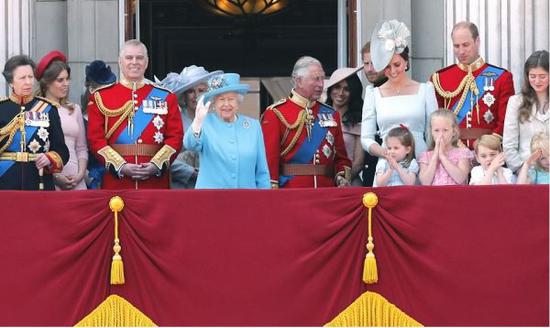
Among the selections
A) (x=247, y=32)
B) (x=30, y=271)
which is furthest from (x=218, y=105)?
(x=247, y=32)

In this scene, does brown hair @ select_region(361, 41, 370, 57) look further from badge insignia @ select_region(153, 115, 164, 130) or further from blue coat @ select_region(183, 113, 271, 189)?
badge insignia @ select_region(153, 115, 164, 130)

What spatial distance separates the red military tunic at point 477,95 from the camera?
12.2 m

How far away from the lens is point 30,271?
1093 centimetres

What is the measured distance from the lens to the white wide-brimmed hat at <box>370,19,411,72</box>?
39.8ft

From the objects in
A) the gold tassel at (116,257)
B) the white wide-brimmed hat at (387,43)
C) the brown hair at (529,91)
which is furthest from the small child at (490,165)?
the gold tassel at (116,257)

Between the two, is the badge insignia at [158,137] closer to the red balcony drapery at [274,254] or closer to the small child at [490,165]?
the red balcony drapery at [274,254]

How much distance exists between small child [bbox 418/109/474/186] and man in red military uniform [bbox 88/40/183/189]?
164 centimetres

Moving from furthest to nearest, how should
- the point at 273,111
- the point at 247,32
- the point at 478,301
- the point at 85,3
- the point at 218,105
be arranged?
the point at 247,32
the point at 85,3
the point at 273,111
the point at 218,105
the point at 478,301

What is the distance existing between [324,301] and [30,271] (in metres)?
1.77

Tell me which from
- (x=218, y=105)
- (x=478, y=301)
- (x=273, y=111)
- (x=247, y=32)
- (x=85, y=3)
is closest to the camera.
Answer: (x=478, y=301)

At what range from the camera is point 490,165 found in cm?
1142

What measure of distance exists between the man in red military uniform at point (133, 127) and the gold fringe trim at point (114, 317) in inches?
45.0

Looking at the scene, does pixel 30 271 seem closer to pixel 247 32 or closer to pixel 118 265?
pixel 118 265

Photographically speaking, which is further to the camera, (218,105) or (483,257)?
(218,105)
